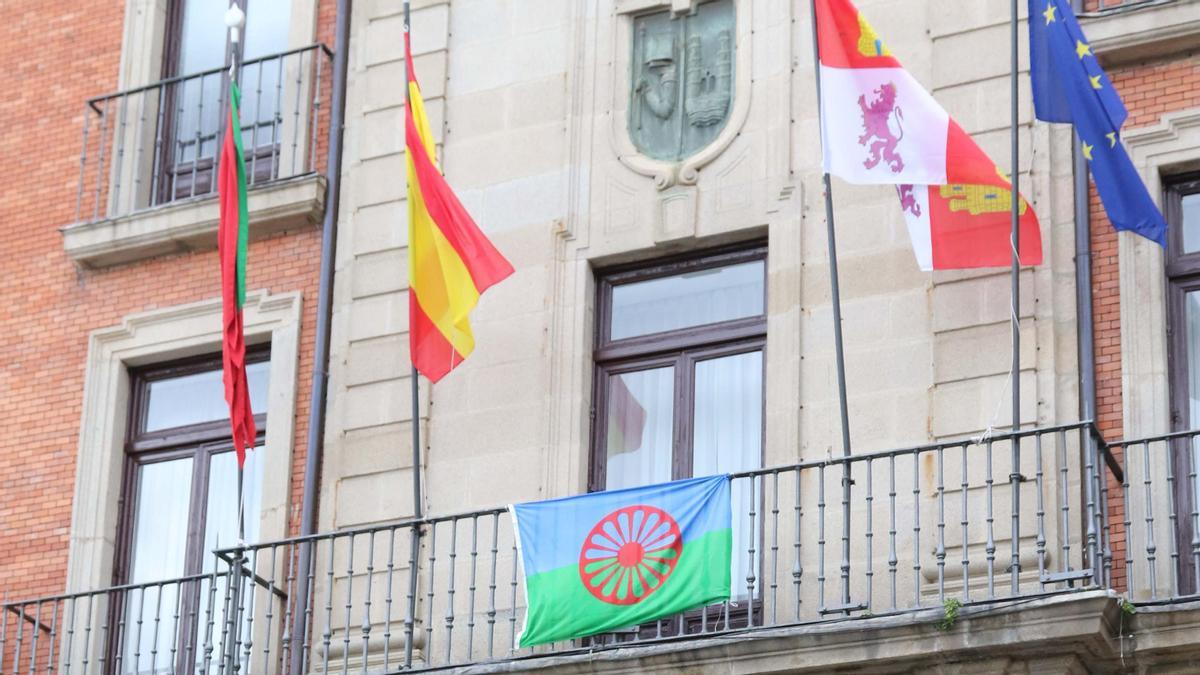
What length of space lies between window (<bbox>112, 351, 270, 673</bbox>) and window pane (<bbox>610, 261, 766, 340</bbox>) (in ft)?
8.48

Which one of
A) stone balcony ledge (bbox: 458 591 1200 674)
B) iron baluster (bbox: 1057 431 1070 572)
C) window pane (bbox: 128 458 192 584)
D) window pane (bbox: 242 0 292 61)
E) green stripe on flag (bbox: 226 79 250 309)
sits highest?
window pane (bbox: 242 0 292 61)

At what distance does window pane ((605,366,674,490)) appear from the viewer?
56.4ft

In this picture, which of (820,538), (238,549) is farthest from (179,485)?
(820,538)

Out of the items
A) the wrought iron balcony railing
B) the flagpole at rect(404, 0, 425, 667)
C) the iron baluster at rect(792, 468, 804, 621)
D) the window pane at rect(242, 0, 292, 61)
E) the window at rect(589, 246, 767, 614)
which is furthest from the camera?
the window pane at rect(242, 0, 292, 61)

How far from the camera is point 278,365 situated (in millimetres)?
18438

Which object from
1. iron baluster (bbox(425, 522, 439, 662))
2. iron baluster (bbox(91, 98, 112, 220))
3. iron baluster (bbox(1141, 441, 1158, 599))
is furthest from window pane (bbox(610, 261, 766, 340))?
iron baluster (bbox(91, 98, 112, 220))

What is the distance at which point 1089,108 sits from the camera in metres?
15.4

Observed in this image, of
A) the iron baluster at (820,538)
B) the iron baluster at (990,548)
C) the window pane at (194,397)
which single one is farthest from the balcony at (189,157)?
the iron baluster at (990,548)

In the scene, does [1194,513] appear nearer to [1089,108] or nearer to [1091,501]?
[1091,501]

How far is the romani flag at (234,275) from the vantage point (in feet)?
57.2

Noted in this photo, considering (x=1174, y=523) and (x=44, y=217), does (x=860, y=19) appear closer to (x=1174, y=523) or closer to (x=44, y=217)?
(x=1174, y=523)

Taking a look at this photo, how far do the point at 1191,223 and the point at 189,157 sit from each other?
23.4 feet

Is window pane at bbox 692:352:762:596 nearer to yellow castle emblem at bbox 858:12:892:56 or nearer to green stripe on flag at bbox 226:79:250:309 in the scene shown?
yellow castle emblem at bbox 858:12:892:56

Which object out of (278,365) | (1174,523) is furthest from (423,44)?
(1174,523)
